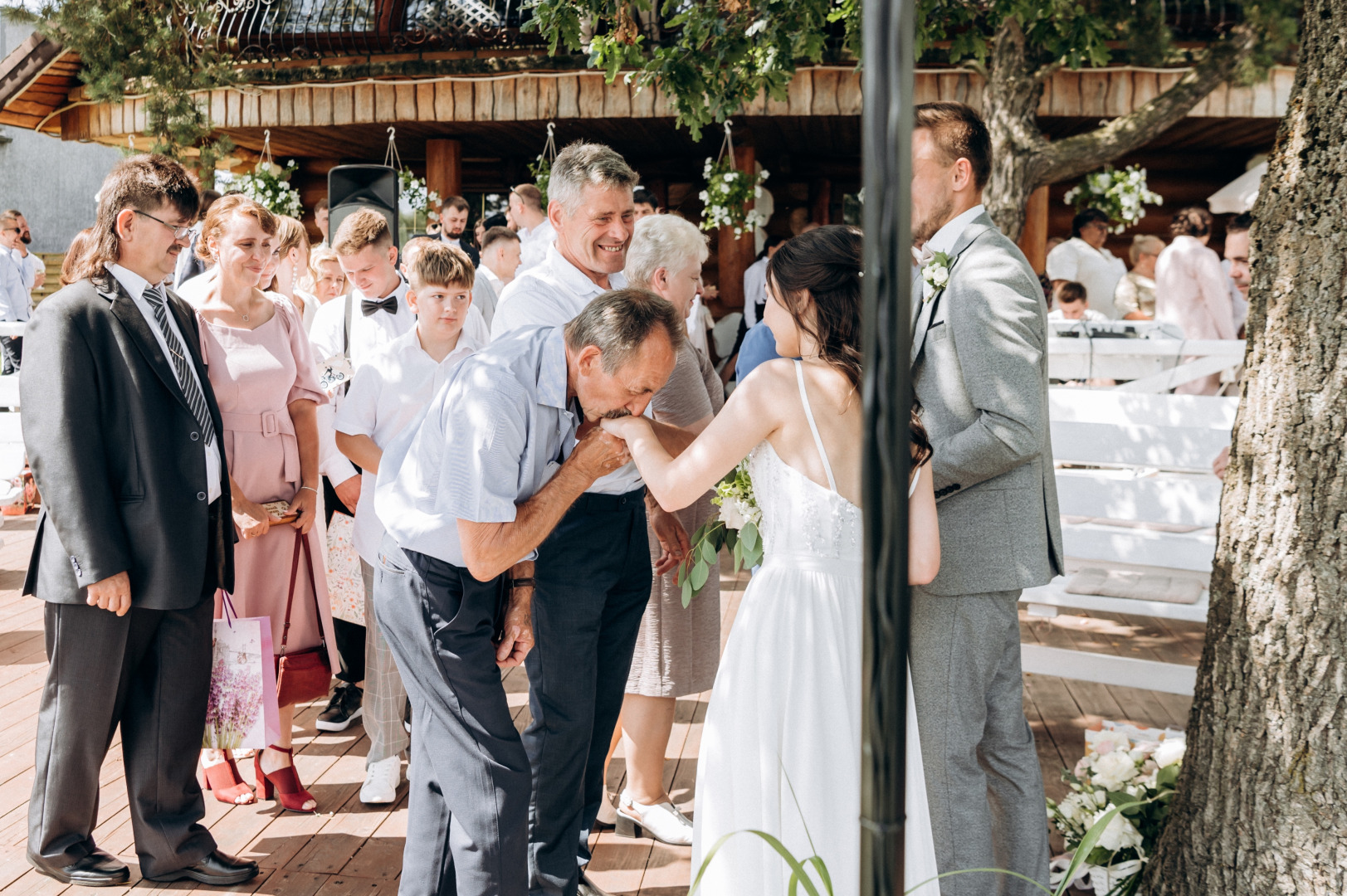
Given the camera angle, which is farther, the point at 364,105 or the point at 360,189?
the point at 364,105

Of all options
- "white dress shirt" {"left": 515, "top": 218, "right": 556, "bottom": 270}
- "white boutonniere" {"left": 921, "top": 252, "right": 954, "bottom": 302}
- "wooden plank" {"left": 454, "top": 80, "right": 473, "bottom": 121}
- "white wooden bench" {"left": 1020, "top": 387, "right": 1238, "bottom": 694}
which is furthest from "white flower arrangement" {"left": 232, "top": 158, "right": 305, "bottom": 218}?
"white boutonniere" {"left": 921, "top": 252, "right": 954, "bottom": 302}

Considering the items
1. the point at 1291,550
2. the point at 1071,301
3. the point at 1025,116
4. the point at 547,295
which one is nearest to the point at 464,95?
the point at 1025,116

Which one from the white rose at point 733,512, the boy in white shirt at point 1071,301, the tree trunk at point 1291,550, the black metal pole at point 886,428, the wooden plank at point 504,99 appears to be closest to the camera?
the black metal pole at point 886,428

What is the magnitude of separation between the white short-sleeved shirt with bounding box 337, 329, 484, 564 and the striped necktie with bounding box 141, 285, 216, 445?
1.64 ft

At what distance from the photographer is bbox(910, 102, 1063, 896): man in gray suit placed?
86.2 inches

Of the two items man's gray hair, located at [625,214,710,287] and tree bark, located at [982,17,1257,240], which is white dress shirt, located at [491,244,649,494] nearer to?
man's gray hair, located at [625,214,710,287]

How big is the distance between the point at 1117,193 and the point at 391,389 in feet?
25.7

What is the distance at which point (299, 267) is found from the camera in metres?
4.98

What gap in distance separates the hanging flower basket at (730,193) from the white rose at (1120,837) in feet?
24.2

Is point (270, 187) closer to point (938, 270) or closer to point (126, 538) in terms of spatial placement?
point (126, 538)

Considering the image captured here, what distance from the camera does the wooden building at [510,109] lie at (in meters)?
8.67

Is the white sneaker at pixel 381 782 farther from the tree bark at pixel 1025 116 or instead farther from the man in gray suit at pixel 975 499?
the tree bark at pixel 1025 116

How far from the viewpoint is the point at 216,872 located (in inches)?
110

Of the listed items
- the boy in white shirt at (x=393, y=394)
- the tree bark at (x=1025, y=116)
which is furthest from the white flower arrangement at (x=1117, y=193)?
the boy in white shirt at (x=393, y=394)
